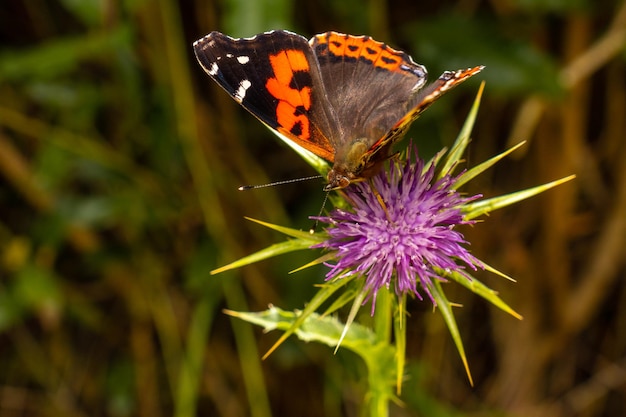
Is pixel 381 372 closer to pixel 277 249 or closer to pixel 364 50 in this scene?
pixel 277 249

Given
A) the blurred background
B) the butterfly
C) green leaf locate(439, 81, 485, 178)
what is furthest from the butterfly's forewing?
the blurred background

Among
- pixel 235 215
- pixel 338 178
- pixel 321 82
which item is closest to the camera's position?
pixel 338 178

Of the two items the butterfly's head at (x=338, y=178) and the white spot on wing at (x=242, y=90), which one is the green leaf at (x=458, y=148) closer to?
the butterfly's head at (x=338, y=178)

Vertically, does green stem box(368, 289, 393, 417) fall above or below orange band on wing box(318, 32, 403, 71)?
below

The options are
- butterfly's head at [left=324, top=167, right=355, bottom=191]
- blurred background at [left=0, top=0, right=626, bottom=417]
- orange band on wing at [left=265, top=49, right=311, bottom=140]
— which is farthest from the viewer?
blurred background at [left=0, top=0, right=626, bottom=417]

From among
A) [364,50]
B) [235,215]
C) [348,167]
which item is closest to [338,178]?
[348,167]

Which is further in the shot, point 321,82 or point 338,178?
point 321,82

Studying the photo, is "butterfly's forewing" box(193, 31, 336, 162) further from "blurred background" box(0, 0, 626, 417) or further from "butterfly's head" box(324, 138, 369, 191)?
"blurred background" box(0, 0, 626, 417)
